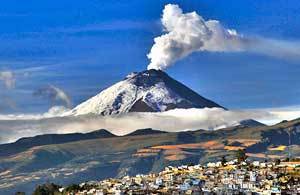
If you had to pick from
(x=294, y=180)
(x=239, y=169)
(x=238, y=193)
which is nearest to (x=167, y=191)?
(x=238, y=193)

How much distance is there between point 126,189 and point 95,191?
275 inches

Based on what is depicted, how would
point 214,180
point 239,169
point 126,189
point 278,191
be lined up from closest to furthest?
point 278,191
point 126,189
point 214,180
point 239,169

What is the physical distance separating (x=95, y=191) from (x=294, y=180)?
108 ft

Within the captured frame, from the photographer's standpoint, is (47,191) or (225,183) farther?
(47,191)

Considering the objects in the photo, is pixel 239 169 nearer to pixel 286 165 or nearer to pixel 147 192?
pixel 286 165

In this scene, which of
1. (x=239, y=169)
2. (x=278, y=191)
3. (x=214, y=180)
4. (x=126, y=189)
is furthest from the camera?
(x=239, y=169)

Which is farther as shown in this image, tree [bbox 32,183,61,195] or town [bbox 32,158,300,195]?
tree [bbox 32,183,61,195]

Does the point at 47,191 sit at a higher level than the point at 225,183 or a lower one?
lower

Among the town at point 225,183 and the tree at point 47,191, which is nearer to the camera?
the town at point 225,183

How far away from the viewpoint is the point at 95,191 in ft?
532

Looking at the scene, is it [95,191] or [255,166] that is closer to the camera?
[95,191]

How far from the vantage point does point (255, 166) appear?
194625 millimetres

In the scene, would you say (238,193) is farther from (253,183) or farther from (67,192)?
(67,192)

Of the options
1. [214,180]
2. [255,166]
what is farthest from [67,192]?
[255,166]
